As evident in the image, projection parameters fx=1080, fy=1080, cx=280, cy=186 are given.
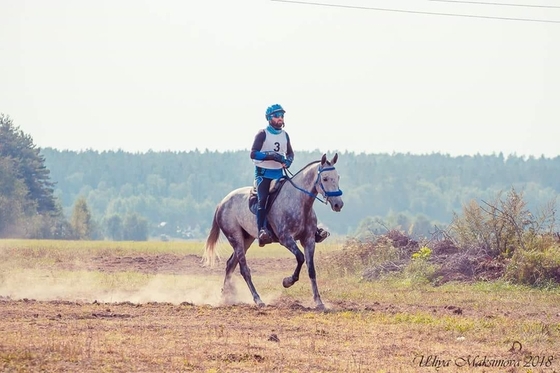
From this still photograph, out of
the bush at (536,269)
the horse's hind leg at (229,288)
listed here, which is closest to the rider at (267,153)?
the horse's hind leg at (229,288)

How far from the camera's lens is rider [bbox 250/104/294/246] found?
19422 mm

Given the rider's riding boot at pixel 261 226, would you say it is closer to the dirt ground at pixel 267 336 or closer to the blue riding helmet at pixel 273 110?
the dirt ground at pixel 267 336

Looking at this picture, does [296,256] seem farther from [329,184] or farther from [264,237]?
[329,184]

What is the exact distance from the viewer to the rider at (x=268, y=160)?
763 inches

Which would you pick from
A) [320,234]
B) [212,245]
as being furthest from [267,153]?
[212,245]

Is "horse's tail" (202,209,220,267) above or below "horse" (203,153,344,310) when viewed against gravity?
below

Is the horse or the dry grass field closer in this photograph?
the dry grass field

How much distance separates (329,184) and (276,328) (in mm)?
3878

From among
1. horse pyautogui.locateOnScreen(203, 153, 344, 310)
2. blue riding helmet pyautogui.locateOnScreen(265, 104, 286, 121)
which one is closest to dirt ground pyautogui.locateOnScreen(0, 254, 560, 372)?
horse pyautogui.locateOnScreen(203, 153, 344, 310)

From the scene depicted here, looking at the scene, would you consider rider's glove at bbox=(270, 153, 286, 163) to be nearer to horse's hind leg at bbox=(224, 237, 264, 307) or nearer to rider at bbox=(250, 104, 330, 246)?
rider at bbox=(250, 104, 330, 246)

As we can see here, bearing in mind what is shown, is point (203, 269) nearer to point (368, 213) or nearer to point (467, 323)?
point (467, 323)

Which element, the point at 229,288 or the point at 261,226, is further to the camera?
the point at 229,288

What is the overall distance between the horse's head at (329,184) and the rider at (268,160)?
1019 mm

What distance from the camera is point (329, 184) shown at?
Answer: 1831 cm
